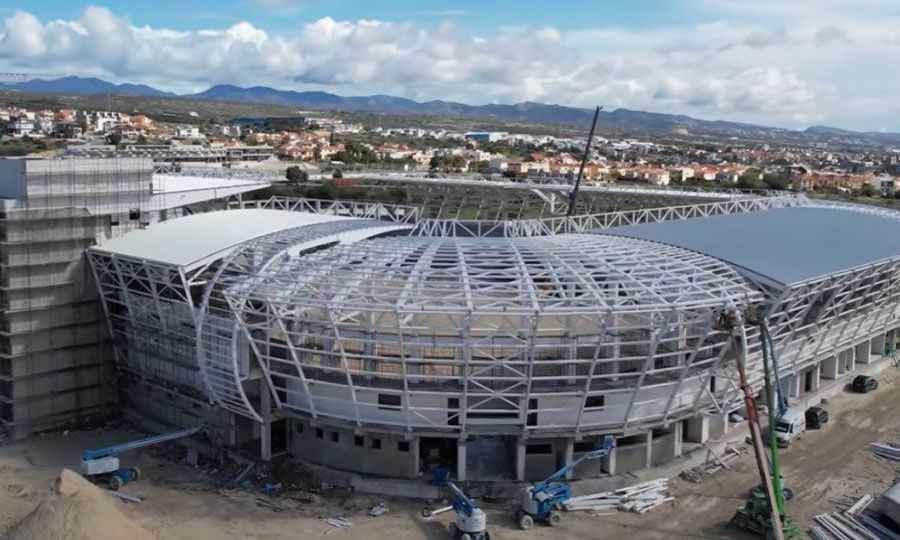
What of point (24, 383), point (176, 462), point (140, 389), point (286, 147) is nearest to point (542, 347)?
point (176, 462)

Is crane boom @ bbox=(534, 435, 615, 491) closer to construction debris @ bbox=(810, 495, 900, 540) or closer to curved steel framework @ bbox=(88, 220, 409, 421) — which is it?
construction debris @ bbox=(810, 495, 900, 540)

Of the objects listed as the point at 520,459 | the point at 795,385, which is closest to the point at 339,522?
the point at 520,459

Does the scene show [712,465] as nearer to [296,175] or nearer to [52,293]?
[52,293]

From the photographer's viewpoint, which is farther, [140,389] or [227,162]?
[227,162]

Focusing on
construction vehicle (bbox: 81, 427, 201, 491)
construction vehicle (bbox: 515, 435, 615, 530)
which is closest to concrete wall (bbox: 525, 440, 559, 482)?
construction vehicle (bbox: 515, 435, 615, 530)

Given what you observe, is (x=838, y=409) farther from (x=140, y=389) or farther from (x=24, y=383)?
(x=24, y=383)

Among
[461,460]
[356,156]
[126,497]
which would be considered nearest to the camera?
[126,497]
